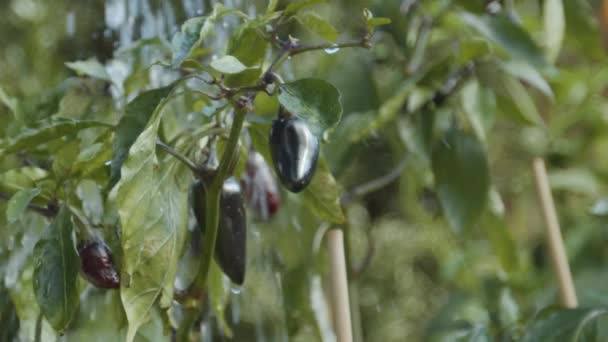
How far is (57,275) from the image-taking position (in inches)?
17.4

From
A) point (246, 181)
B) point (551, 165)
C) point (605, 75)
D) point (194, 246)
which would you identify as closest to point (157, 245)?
point (194, 246)

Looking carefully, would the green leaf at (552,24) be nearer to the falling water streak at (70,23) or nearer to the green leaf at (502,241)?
the green leaf at (502,241)

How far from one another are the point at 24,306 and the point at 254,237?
0.44 m

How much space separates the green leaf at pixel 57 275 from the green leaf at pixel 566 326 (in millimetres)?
413

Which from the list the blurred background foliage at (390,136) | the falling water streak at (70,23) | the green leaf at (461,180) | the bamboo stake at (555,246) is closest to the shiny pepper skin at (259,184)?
the blurred background foliage at (390,136)

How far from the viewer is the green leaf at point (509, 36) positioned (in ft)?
2.47

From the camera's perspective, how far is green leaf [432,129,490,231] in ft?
2.60

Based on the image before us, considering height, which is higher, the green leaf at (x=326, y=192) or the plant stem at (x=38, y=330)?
the green leaf at (x=326, y=192)

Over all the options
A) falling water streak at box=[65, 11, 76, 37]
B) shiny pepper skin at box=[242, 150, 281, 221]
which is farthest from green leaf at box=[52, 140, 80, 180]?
falling water streak at box=[65, 11, 76, 37]

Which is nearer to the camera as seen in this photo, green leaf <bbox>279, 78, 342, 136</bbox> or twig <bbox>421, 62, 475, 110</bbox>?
green leaf <bbox>279, 78, 342, 136</bbox>

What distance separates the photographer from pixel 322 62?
3.31 feet

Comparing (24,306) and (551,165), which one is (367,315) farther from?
(24,306)

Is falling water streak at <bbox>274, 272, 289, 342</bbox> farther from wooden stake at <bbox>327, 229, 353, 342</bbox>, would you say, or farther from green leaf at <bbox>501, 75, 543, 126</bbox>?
green leaf at <bbox>501, 75, 543, 126</bbox>

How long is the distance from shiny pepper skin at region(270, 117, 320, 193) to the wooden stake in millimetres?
195
